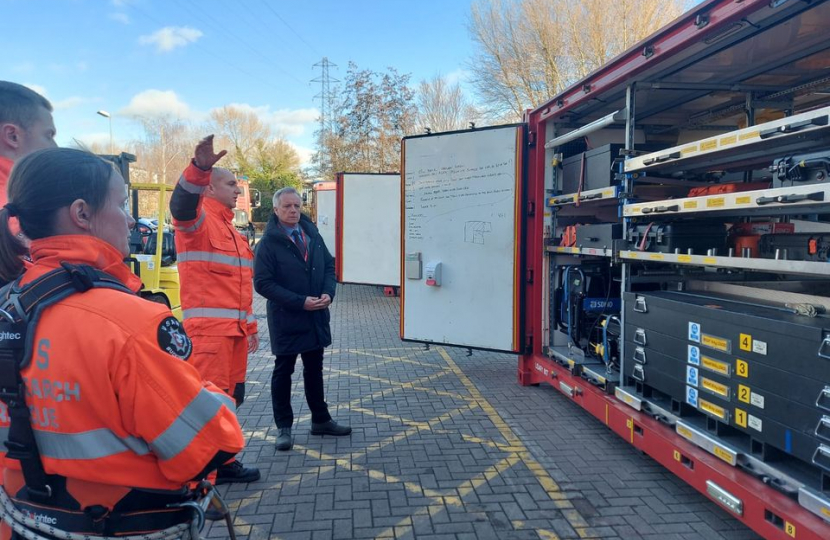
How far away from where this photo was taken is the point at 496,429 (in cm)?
498

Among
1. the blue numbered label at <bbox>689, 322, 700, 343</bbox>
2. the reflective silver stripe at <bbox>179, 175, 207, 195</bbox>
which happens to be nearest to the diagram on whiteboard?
the blue numbered label at <bbox>689, 322, 700, 343</bbox>

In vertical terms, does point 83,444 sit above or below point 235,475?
above

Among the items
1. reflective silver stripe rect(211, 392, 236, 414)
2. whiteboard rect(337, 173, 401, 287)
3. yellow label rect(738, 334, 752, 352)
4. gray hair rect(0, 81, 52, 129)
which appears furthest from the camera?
whiteboard rect(337, 173, 401, 287)

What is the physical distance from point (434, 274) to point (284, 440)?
2.63m

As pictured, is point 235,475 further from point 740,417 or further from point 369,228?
point 369,228

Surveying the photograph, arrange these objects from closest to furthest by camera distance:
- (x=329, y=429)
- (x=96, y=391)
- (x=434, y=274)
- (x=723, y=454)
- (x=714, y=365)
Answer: (x=96, y=391) → (x=723, y=454) → (x=714, y=365) → (x=329, y=429) → (x=434, y=274)

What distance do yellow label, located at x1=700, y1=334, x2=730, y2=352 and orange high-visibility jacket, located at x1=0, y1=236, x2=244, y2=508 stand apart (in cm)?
292

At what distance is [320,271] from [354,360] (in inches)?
129

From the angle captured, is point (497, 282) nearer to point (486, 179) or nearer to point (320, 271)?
Result: point (486, 179)

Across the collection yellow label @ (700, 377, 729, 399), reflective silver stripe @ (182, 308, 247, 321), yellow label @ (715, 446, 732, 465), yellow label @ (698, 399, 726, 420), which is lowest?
yellow label @ (715, 446, 732, 465)

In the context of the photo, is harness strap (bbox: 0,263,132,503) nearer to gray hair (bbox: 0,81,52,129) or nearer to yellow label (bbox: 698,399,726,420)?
gray hair (bbox: 0,81,52,129)

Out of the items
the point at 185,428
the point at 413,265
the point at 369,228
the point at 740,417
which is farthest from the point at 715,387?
the point at 369,228

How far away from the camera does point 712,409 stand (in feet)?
10.9

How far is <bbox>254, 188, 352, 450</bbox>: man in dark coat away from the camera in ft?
14.5
